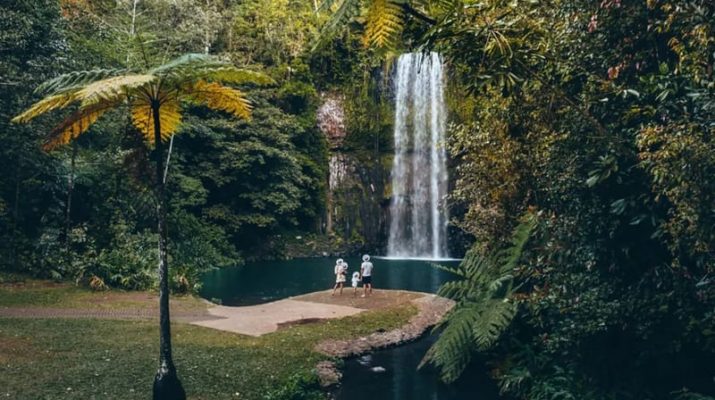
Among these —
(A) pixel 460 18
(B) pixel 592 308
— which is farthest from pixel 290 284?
(A) pixel 460 18

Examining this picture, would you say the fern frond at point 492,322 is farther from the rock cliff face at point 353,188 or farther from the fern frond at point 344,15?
the rock cliff face at point 353,188

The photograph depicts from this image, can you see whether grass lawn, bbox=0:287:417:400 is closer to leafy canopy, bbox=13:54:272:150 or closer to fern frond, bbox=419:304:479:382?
fern frond, bbox=419:304:479:382

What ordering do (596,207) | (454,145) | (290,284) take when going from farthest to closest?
(290,284), (454,145), (596,207)

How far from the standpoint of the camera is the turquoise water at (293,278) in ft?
60.1

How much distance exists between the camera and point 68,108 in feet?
53.1

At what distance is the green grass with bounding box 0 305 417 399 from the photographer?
799 centimetres

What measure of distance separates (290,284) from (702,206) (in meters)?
16.5

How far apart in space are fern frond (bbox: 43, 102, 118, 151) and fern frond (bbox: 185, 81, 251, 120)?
99 cm

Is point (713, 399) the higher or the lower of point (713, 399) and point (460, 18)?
the lower

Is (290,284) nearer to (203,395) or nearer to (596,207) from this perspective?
(203,395)

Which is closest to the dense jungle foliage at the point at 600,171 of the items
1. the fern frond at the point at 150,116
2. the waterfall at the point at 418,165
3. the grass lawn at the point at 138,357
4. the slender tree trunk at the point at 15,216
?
the grass lawn at the point at 138,357

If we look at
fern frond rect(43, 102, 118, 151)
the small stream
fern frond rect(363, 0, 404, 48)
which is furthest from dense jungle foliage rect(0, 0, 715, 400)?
fern frond rect(43, 102, 118, 151)

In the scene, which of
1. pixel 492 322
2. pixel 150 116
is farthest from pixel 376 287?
pixel 150 116

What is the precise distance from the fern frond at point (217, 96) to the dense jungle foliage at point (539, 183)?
39.3 inches
